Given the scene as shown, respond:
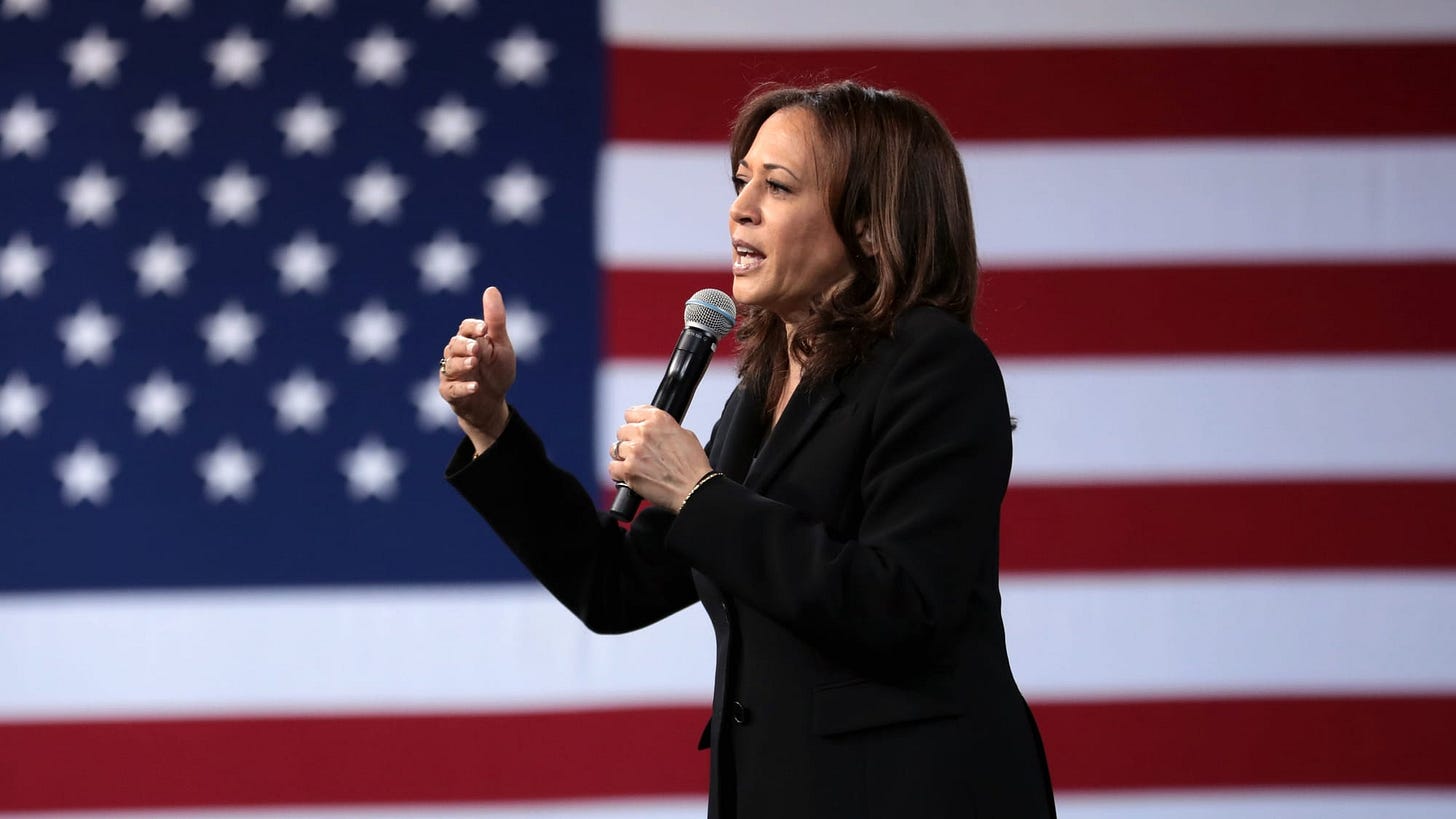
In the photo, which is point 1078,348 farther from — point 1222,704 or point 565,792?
point 565,792

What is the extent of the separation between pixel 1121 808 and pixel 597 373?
1.27 meters

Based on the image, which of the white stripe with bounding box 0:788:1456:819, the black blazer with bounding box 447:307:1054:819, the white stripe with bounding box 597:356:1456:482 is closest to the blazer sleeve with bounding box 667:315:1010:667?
the black blazer with bounding box 447:307:1054:819

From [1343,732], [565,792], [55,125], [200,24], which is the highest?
[200,24]

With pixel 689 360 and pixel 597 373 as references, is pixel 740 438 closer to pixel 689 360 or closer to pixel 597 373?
pixel 689 360

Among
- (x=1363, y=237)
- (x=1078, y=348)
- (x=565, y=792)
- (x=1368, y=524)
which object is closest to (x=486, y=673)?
(x=565, y=792)

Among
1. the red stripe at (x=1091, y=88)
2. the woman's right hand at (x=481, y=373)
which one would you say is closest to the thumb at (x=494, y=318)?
the woman's right hand at (x=481, y=373)

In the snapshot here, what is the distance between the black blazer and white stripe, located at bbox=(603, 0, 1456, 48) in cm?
149

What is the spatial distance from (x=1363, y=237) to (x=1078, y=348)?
59cm

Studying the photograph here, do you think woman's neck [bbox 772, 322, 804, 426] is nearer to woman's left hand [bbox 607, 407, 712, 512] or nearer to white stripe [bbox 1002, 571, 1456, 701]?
woman's left hand [bbox 607, 407, 712, 512]

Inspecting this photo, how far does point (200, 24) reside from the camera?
2402mm

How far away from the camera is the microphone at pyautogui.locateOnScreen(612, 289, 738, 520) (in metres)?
1.07

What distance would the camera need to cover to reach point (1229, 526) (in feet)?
7.60

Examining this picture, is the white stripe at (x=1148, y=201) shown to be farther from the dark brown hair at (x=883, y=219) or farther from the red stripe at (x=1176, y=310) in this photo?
the dark brown hair at (x=883, y=219)

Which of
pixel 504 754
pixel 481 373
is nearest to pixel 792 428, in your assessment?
pixel 481 373
